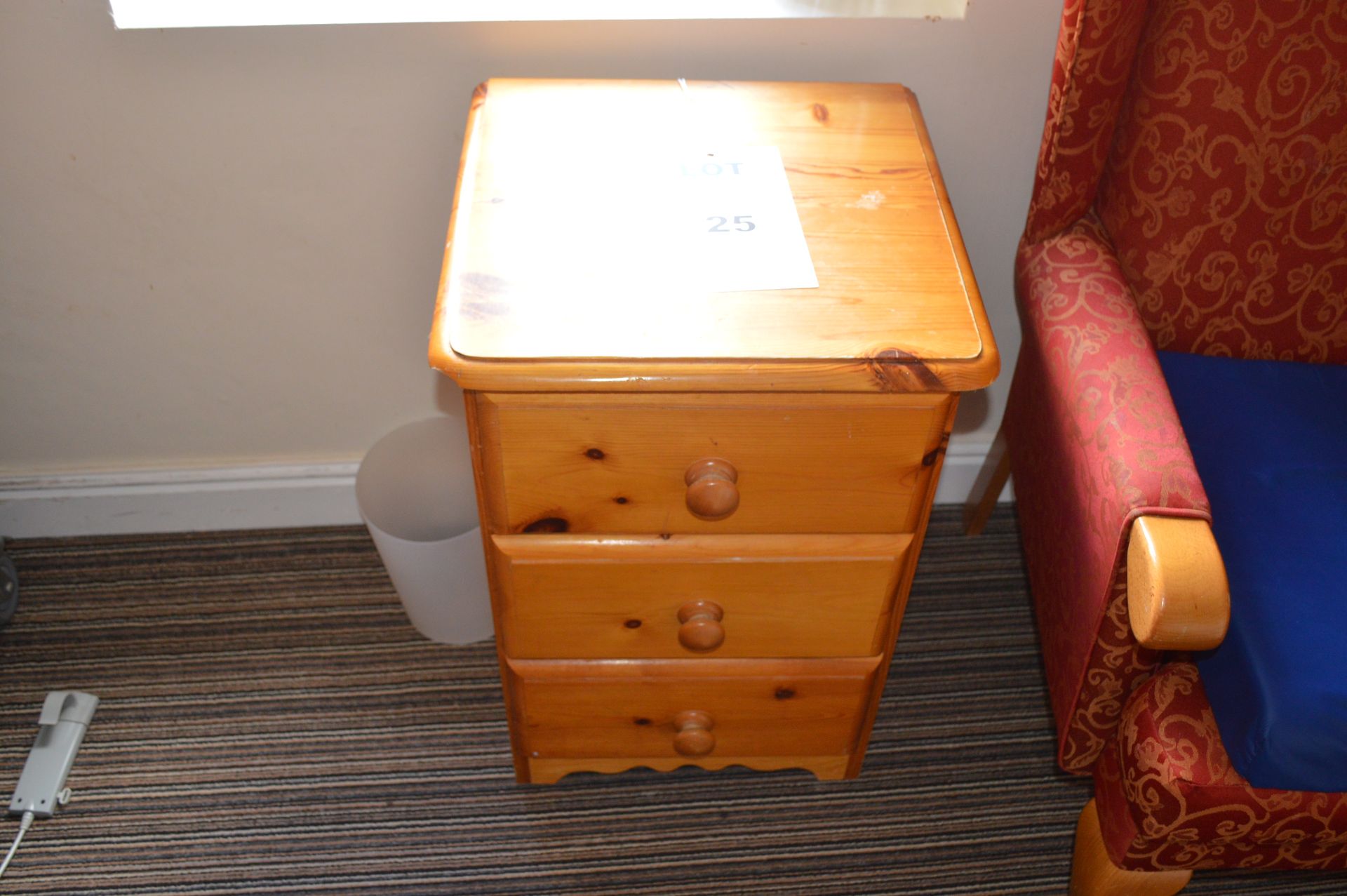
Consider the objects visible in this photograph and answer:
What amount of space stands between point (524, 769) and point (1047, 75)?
1.07 metres

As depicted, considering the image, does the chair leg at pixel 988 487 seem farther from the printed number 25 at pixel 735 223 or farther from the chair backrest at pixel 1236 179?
the printed number 25 at pixel 735 223

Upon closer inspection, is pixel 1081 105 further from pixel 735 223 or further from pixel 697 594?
pixel 697 594

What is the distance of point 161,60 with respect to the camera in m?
1.18

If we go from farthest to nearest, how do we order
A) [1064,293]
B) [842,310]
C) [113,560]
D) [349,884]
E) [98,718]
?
[113,560] < [98,718] < [349,884] < [1064,293] < [842,310]

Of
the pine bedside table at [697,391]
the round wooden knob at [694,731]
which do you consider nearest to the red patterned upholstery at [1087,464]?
the pine bedside table at [697,391]

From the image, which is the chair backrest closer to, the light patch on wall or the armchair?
the armchair

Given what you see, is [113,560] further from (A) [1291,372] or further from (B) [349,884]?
(A) [1291,372]

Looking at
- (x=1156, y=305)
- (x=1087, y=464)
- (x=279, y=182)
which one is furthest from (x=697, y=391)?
(x=279, y=182)

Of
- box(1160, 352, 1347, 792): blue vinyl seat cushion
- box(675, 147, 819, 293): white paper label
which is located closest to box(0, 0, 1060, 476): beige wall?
box(675, 147, 819, 293): white paper label

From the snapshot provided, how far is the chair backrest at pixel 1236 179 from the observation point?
104 cm

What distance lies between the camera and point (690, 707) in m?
1.19

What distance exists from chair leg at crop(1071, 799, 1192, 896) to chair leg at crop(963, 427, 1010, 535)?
50 cm

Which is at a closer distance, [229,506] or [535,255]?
[535,255]

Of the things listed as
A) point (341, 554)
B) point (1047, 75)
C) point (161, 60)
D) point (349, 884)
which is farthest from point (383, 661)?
point (1047, 75)
